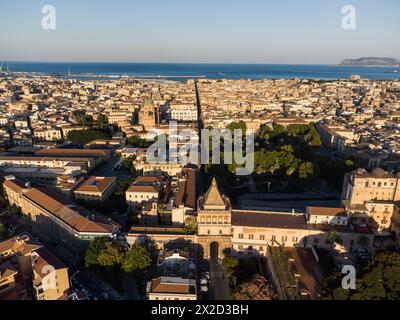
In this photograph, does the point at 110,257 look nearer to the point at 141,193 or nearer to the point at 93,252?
the point at 93,252

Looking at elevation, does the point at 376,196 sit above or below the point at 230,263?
above

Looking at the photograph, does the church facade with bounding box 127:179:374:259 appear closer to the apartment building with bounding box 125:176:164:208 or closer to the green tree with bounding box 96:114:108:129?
the apartment building with bounding box 125:176:164:208

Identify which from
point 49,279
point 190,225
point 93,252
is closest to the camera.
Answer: point 49,279

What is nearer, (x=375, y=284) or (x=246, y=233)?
(x=375, y=284)

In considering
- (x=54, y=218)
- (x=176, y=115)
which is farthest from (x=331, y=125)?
(x=54, y=218)

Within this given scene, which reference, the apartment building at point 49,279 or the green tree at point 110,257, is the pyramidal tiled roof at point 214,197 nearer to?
the green tree at point 110,257

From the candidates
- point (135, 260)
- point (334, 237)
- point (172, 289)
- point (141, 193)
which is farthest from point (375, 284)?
point (141, 193)

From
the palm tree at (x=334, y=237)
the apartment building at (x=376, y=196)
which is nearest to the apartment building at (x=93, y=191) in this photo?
the palm tree at (x=334, y=237)

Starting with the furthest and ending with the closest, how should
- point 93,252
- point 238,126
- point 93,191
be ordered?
1. point 238,126
2. point 93,191
3. point 93,252

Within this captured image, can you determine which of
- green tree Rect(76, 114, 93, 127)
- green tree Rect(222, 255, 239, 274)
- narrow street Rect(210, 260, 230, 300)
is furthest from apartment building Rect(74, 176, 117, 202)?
green tree Rect(76, 114, 93, 127)
